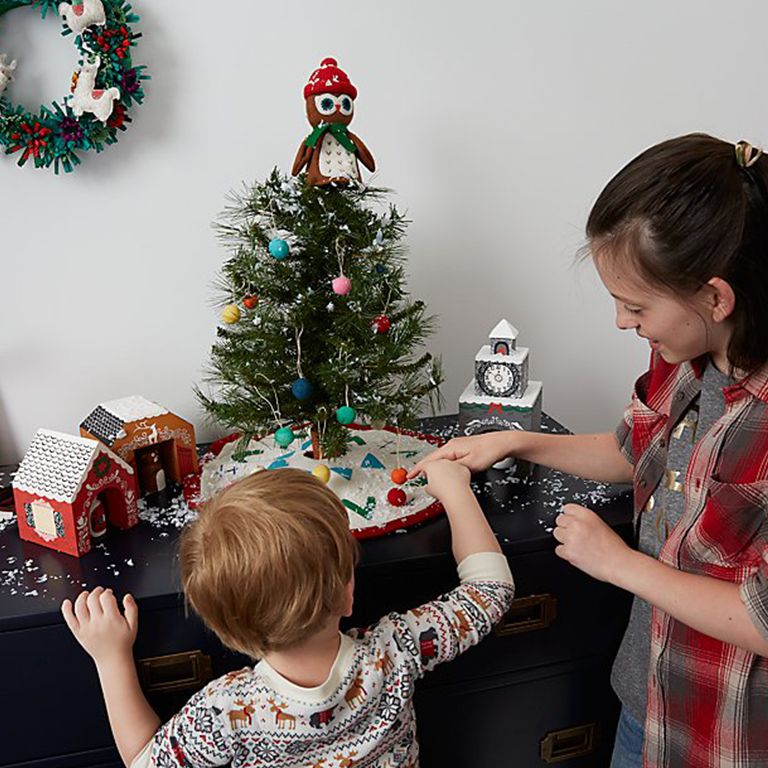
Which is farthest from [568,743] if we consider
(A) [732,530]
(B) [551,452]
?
(A) [732,530]

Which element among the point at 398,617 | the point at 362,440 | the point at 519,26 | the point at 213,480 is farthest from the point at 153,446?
the point at 519,26

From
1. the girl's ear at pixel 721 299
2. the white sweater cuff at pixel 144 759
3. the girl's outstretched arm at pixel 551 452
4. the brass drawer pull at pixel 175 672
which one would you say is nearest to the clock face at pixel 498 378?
the girl's outstretched arm at pixel 551 452

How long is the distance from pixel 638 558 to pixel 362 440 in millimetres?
448

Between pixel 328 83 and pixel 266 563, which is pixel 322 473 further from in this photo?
pixel 328 83

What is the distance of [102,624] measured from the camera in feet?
3.19

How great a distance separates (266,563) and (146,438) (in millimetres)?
444

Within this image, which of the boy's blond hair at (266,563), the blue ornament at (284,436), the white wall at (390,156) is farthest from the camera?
the white wall at (390,156)

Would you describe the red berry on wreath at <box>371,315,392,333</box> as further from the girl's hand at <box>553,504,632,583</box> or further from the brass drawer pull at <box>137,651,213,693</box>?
the brass drawer pull at <box>137,651,213,693</box>

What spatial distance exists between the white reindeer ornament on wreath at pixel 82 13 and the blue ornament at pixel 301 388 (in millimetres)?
566

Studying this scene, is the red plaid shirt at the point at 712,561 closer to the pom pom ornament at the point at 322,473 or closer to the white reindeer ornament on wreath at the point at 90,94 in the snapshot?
the pom pom ornament at the point at 322,473

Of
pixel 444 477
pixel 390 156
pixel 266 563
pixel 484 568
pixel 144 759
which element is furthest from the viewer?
pixel 390 156

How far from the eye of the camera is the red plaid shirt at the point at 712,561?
92cm

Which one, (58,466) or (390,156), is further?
(390,156)

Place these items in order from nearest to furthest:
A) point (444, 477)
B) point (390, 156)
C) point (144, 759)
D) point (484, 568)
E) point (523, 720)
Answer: point (144, 759), point (484, 568), point (444, 477), point (523, 720), point (390, 156)
